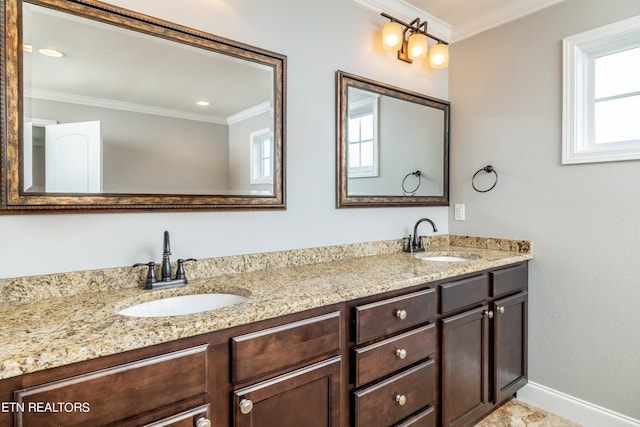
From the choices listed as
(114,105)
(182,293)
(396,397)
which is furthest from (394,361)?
(114,105)

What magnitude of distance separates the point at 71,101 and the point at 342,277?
1.24 meters

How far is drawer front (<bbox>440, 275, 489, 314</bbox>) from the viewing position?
5.45 ft

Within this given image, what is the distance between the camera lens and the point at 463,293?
1751 mm

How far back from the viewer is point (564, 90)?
2.05 m

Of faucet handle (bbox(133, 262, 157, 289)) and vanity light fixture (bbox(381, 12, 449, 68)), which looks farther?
vanity light fixture (bbox(381, 12, 449, 68))

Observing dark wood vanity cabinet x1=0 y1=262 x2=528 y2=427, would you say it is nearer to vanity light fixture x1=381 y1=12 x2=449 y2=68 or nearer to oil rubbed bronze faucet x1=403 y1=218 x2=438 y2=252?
oil rubbed bronze faucet x1=403 y1=218 x2=438 y2=252

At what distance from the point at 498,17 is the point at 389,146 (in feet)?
3.79

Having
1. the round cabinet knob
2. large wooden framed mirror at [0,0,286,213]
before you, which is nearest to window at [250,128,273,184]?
large wooden framed mirror at [0,0,286,213]

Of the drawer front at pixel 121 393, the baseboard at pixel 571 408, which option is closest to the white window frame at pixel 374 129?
the drawer front at pixel 121 393

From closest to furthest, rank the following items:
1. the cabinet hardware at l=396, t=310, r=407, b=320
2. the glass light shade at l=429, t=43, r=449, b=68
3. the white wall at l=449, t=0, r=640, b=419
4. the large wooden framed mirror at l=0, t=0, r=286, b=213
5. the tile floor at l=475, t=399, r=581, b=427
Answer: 1. the large wooden framed mirror at l=0, t=0, r=286, b=213
2. the cabinet hardware at l=396, t=310, r=407, b=320
3. the white wall at l=449, t=0, r=640, b=419
4. the tile floor at l=475, t=399, r=581, b=427
5. the glass light shade at l=429, t=43, r=449, b=68

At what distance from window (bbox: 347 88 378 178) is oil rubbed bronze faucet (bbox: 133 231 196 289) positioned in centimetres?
108

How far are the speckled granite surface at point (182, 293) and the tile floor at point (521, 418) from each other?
0.90 meters
